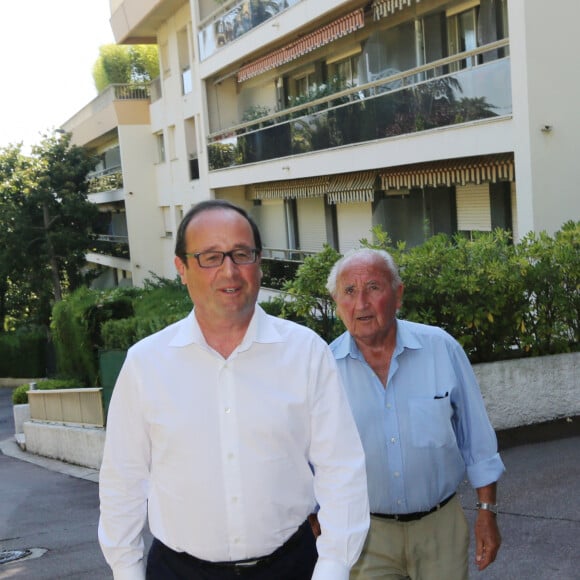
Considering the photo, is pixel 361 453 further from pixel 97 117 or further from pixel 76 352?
pixel 97 117

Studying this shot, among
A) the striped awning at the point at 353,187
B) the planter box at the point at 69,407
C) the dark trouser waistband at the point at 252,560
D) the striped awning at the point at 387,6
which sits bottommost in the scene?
the planter box at the point at 69,407

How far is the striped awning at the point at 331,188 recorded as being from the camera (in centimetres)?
1889

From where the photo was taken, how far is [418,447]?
12.7 feet

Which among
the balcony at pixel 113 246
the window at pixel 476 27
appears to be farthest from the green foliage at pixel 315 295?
the balcony at pixel 113 246

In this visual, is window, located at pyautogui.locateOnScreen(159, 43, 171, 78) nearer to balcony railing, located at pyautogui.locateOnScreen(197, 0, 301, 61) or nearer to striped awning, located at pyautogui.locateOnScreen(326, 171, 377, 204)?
balcony railing, located at pyautogui.locateOnScreen(197, 0, 301, 61)

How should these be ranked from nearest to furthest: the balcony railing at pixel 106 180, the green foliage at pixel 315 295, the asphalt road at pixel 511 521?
the asphalt road at pixel 511 521 → the green foliage at pixel 315 295 → the balcony railing at pixel 106 180

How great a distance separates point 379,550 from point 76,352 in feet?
62.1

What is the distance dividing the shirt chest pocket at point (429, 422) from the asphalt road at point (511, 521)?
1971mm

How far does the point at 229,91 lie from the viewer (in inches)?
Result: 1086

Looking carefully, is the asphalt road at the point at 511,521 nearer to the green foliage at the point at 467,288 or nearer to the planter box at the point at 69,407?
the green foliage at the point at 467,288


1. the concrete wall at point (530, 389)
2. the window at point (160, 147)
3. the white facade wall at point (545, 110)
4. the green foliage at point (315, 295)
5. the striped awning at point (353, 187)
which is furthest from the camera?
the window at point (160, 147)

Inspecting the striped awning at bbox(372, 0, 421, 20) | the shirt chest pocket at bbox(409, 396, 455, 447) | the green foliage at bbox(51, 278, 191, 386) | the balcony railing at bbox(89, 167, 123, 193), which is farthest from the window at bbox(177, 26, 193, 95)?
the shirt chest pocket at bbox(409, 396, 455, 447)

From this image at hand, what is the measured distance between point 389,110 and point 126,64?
3177 centimetres

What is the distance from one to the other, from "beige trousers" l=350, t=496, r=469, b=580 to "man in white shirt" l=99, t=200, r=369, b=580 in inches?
38.6
